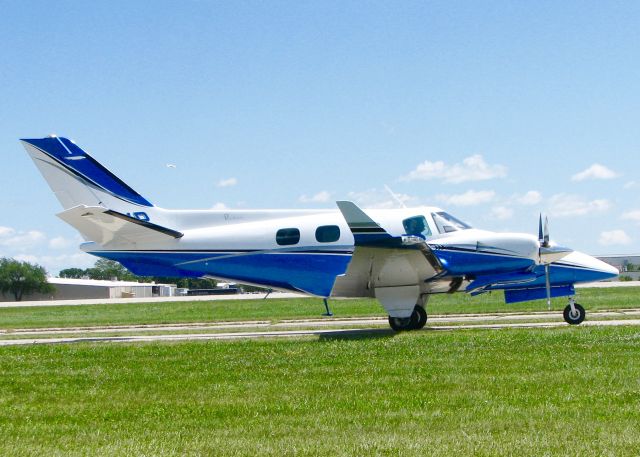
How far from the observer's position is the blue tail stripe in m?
22.5

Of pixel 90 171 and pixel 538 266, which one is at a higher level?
pixel 90 171

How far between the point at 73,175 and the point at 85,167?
1.30 feet

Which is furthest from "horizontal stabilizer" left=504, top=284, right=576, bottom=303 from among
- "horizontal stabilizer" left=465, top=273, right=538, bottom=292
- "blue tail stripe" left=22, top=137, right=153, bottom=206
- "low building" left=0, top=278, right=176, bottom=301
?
"low building" left=0, top=278, right=176, bottom=301

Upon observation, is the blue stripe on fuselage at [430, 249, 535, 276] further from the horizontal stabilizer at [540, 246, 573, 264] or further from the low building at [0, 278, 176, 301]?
the low building at [0, 278, 176, 301]

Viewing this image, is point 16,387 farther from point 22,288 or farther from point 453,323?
point 22,288

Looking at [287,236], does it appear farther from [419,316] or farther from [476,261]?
[476,261]

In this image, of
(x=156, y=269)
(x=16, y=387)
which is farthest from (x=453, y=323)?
(x=16, y=387)

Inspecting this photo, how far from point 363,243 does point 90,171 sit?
8.33 m

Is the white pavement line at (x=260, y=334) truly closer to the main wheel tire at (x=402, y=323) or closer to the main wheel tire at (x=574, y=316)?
the main wheel tire at (x=402, y=323)

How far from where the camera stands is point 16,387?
12.7 metres

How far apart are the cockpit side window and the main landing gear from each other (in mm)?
2034

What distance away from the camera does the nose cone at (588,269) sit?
69.9 ft

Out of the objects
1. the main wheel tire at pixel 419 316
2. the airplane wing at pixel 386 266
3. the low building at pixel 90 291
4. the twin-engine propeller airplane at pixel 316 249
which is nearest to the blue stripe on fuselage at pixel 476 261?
the twin-engine propeller airplane at pixel 316 249

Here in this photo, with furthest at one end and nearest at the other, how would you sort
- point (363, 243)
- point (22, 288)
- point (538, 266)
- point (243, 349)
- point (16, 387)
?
point (22, 288), point (538, 266), point (363, 243), point (243, 349), point (16, 387)
